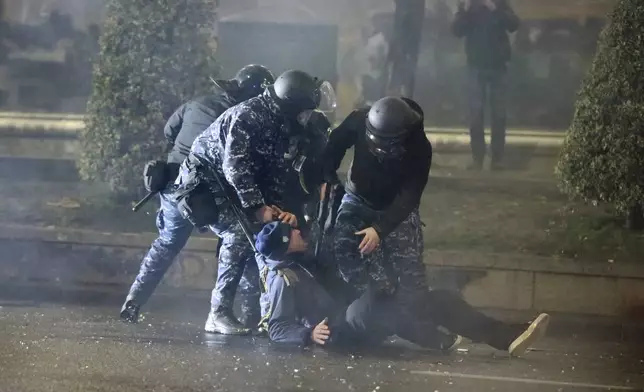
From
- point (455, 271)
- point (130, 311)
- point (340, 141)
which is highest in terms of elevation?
point (340, 141)

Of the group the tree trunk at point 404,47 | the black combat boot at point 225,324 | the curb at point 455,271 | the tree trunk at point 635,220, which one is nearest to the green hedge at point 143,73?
the curb at point 455,271

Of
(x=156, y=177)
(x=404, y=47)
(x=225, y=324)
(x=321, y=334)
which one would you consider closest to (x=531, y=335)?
(x=321, y=334)

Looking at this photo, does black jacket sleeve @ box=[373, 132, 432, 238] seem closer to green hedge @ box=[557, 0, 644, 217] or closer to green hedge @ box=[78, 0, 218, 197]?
green hedge @ box=[557, 0, 644, 217]

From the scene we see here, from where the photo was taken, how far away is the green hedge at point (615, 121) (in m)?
8.20

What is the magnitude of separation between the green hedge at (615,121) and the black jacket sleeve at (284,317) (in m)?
3.41

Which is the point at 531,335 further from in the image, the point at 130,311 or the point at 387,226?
the point at 130,311

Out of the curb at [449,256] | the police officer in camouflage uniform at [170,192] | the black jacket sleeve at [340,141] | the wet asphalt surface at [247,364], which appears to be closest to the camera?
the wet asphalt surface at [247,364]

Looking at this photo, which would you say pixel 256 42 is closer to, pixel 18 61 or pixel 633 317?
pixel 18 61

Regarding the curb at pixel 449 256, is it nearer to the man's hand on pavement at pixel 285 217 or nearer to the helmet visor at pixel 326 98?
the helmet visor at pixel 326 98

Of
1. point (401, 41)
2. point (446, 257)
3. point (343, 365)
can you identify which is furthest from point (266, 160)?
point (401, 41)

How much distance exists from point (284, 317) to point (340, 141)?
3.72 feet

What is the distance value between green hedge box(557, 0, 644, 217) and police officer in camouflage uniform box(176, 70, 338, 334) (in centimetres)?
302

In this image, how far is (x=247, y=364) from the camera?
18.9 ft

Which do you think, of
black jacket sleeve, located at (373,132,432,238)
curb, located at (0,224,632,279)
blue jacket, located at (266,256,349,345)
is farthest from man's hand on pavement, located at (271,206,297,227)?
curb, located at (0,224,632,279)
